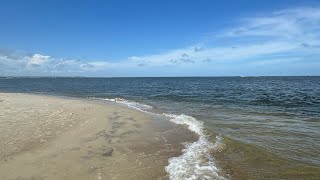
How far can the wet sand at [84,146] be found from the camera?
841 centimetres

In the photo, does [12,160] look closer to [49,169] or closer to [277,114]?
[49,169]

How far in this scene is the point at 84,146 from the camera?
1119cm

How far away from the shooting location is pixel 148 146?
1165cm

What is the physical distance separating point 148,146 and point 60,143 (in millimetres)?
3286

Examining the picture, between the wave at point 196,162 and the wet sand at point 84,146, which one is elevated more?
the wet sand at point 84,146

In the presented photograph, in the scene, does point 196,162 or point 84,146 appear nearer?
point 196,162

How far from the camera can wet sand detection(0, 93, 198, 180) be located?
8406 millimetres

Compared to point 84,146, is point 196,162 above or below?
below

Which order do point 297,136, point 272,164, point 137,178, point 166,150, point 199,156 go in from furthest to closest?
point 297,136 → point 166,150 → point 199,156 → point 272,164 → point 137,178

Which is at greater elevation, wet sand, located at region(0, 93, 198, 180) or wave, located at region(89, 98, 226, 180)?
wet sand, located at region(0, 93, 198, 180)

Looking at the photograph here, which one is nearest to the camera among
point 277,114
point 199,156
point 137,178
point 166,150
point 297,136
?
point 137,178

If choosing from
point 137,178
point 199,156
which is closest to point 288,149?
point 199,156

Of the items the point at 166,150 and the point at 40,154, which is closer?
the point at 40,154

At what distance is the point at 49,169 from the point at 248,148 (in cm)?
724
